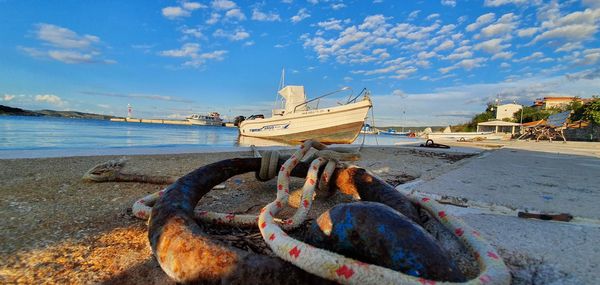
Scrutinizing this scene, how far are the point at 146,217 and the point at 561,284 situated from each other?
7.21ft

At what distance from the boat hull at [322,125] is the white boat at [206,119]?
69709 millimetres

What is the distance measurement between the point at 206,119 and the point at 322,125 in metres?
75.4

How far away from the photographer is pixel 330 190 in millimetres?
2365

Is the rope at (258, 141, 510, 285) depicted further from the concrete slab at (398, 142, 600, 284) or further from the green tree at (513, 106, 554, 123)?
the green tree at (513, 106, 554, 123)

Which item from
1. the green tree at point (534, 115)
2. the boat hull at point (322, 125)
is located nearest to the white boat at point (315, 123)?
the boat hull at point (322, 125)

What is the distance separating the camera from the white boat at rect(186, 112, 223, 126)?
87.0m

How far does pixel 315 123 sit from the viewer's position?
58.7 ft

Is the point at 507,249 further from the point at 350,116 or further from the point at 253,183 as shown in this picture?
the point at 350,116

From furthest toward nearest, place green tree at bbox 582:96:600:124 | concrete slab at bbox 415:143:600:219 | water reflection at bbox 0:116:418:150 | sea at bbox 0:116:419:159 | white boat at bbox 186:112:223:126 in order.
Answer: white boat at bbox 186:112:223:126, green tree at bbox 582:96:600:124, water reflection at bbox 0:116:418:150, sea at bbox 0:116:419:159, concrete slab at bbox 415:143:600:219

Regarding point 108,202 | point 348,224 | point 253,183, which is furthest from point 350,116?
point 348,224

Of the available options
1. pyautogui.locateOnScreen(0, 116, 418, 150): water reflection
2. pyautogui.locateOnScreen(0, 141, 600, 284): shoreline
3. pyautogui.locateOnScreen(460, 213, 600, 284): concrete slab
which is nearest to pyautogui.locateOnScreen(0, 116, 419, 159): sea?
pyautogui.locateOnScreen(0, 116, 418, 150): water reflection

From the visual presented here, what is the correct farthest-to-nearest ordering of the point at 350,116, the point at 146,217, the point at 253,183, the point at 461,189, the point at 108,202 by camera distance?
the point at 350,116 < the point at 253,183 < the point at 461,189 < the point at 108,202 < the point at 146,217

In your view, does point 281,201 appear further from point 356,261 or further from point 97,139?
point 97,139

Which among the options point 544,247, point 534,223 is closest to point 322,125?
point 534,223
